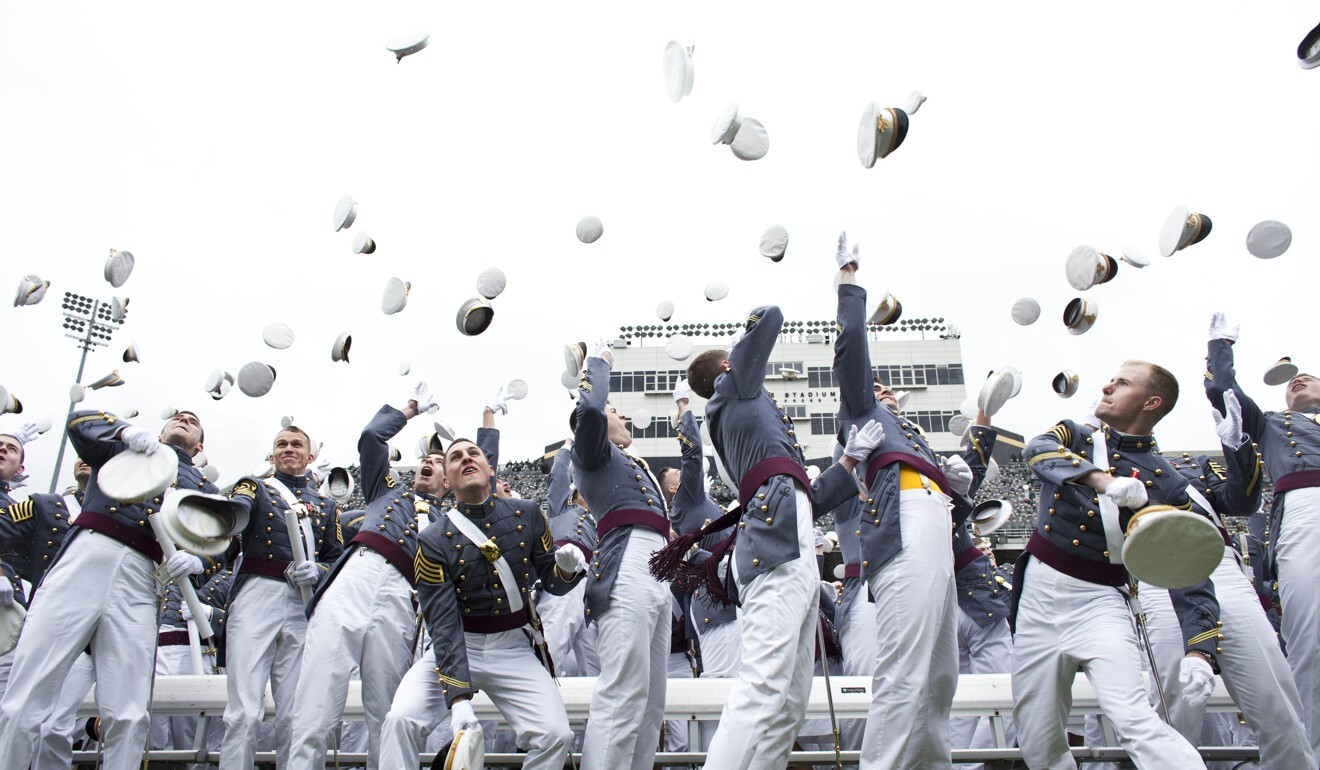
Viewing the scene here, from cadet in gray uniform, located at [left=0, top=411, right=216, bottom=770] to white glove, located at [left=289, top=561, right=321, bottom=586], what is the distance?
65 cm

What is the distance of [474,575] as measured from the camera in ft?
17.3

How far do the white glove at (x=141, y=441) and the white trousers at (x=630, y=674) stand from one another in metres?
2.82

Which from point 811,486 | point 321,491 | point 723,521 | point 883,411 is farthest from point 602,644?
point 321,491

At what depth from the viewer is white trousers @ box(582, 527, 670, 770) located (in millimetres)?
5008

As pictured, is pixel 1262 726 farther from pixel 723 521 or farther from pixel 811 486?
pixel 723 521

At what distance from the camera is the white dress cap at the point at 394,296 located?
350 inches

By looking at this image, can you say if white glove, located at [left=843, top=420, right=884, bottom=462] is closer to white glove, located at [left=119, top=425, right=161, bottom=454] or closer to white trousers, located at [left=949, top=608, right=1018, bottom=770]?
white trousers, located at [left=949, top=608, right=1018, bottom=770]

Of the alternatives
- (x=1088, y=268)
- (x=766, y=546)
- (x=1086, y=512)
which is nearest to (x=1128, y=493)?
(x=1086, y=512)

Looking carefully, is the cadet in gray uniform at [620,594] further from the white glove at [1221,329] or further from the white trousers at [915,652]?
the white glove at [1221,329]

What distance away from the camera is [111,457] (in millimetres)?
5879

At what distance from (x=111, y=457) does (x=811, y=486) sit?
4323 mm

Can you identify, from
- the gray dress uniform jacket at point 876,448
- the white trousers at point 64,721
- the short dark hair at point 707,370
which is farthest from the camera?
the white trousers at point 64,721

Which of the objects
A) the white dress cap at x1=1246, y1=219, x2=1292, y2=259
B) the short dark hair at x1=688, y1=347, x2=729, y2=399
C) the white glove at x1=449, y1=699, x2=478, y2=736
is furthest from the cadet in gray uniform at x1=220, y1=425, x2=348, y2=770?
the white dress cap at x1=1246, y1=219, x2=1292, y2=259

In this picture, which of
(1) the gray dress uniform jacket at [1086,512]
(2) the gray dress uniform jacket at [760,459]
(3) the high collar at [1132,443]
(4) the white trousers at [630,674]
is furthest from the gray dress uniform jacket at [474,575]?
(3) the high collar at [1132,443]
